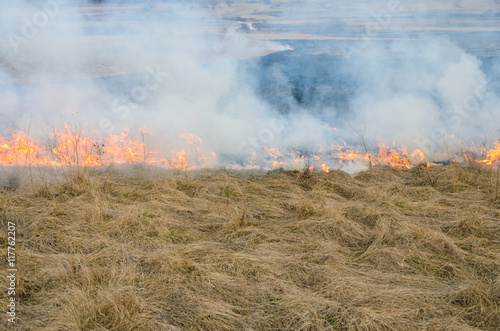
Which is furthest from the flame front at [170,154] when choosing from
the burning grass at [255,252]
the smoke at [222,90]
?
the burning grass at [255,252]

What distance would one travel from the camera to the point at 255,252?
347 cm

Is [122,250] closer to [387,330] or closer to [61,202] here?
Answer: [61,202]

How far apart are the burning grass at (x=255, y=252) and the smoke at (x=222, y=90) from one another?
1680mm

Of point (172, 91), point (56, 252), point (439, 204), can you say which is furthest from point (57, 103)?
point (439, 204)

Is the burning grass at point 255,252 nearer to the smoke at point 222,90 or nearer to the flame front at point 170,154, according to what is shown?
the flame front at point 170,154

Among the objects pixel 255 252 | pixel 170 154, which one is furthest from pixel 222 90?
pixel 255 252

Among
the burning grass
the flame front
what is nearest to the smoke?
the flame front

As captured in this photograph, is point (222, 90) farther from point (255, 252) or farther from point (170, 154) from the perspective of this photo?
point (255, 252)

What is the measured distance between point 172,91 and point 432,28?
1809cm

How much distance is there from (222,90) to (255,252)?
4.90m

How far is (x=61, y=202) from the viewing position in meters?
4.52

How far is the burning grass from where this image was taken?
262 cm

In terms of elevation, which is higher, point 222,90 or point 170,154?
point 222,90

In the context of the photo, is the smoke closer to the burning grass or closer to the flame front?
the flame front
